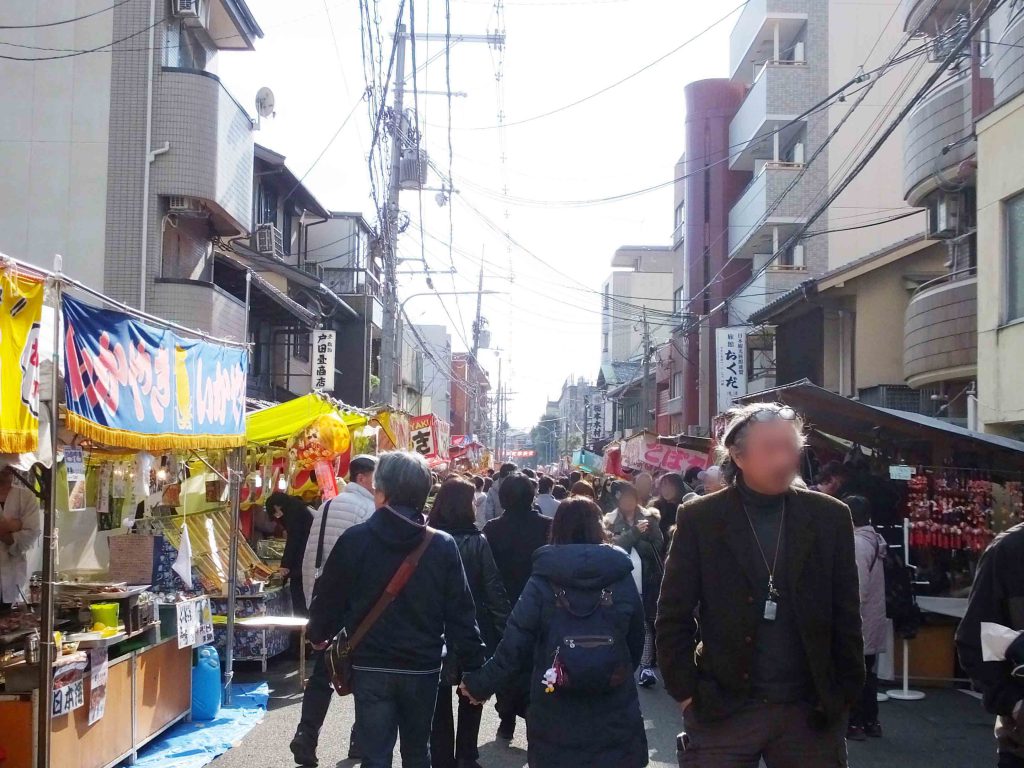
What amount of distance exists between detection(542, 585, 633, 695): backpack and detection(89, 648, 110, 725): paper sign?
131 inches

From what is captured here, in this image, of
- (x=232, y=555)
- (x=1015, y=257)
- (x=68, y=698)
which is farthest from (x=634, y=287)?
(x=68, y=698)

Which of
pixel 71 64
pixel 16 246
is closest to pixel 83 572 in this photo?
pixel 16 246

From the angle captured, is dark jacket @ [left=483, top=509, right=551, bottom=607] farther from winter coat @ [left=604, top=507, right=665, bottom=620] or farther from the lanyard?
the lanyard

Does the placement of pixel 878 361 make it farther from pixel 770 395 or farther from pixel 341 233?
pixel 341 233

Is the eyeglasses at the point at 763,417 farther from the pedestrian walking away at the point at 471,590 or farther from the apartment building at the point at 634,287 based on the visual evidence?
the apartment building at the point at 634,287

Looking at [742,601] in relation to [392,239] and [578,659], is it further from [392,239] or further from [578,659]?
[392,239]

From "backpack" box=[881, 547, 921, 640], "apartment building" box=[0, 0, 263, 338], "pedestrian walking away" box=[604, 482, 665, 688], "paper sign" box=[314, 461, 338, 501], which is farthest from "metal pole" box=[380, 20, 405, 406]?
"backpack" box=[881, 547, 921, 640]

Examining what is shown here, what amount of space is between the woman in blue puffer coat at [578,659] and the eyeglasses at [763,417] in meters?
1.14

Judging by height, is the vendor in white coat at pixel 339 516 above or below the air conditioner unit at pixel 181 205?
below

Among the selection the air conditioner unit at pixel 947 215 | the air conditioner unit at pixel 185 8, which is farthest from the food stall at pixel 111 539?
the air conditioner unit at pixel 947 215

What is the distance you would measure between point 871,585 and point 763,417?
16.1 feet

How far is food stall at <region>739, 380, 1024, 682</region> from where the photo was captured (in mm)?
10031

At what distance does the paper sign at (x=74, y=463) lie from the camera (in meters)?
6.23

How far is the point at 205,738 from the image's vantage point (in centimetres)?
791
